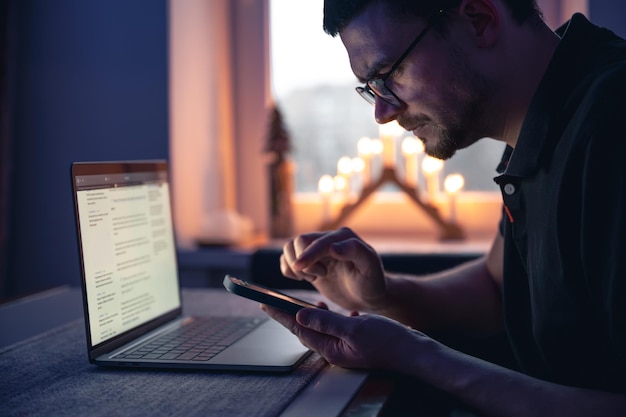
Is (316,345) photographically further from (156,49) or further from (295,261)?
(156,49)

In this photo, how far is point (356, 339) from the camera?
2.77 feet

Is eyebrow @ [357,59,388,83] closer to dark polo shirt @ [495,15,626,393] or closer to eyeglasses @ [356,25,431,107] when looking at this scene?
eyeglasses @ [356,25,431,107]

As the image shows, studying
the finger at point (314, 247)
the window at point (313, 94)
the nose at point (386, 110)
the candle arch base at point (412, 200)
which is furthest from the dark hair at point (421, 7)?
the window at point (313, 94)

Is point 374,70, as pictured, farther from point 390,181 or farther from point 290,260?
point 390,181

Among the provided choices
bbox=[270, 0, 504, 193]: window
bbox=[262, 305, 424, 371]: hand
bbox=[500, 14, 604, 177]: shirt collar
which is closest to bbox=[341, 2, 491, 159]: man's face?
bbox=[500, 14, 604, 177]: shirt collar

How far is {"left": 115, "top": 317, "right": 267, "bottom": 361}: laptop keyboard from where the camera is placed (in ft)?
2.97

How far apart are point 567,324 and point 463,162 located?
154 cm

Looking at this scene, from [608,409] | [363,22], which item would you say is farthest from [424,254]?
[608,409]

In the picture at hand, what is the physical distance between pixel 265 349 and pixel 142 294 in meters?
0.24

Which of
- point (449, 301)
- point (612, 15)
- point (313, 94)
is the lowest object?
point (449, 301)

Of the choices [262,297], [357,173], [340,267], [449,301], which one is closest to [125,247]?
[262,297]

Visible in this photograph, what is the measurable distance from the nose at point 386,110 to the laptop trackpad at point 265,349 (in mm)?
384

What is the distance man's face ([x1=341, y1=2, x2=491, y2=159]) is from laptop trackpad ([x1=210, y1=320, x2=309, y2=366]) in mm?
399

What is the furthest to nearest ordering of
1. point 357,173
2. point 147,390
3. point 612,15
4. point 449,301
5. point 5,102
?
point 357,173
point 5,102
point 612,15
point 449,301
point 147,390
